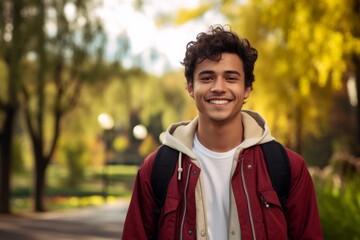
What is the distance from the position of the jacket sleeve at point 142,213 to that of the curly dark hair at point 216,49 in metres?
0.42

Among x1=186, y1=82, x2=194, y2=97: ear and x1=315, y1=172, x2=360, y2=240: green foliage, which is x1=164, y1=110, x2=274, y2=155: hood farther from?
x1=315, y1=172, x2=360, y2=240: green foliage

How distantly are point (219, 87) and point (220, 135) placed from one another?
8.1 inches

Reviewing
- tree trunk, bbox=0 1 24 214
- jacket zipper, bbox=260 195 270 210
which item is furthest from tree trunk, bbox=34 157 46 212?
jacket zipper, bbox=260 195 270 210

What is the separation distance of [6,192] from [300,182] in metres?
23.7

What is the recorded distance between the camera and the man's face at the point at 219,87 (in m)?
Answer: 2.84

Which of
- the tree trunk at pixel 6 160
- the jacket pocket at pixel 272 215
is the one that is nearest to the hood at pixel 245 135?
the jacket pocket at pixel 272 215

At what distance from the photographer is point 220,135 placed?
9.52ft

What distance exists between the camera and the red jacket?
276cm

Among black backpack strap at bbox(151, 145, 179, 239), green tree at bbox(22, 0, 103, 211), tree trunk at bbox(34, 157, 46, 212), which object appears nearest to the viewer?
black backpack strap at bbox(151, 145, 179, 239)

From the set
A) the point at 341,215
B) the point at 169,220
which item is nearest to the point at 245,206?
the point at 169,220

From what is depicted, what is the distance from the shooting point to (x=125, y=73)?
26.4 meters

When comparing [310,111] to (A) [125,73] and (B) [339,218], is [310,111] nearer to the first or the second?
(A) [125,73]

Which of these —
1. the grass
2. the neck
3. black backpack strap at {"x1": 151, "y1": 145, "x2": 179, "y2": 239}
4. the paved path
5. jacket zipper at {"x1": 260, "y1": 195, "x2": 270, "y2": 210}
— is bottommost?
the paved path

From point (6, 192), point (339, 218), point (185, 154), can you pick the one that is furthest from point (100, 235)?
point (185, 154)
